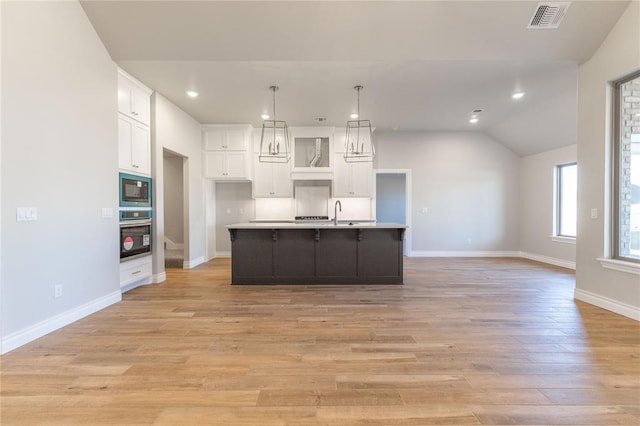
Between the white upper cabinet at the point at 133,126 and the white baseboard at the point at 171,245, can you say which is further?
the white baseboard at the point at 171,245

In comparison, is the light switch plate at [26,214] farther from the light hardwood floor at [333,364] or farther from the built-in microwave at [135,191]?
the built-in microwave at [135,191]

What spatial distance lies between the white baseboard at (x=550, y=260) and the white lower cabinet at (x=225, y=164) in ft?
21.8

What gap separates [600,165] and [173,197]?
7.38 metres

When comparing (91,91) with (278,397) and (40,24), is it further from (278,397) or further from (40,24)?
(278,397)

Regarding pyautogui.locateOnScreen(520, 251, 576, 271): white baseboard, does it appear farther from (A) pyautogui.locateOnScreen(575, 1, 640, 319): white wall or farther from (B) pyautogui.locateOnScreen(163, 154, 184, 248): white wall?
(B) pyautogui.locateOnScreen(163, 154, 184, 248): white wall

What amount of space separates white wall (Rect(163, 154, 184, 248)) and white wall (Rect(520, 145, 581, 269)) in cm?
792

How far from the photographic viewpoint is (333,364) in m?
2.04

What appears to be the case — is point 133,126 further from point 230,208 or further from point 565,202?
point 565,202

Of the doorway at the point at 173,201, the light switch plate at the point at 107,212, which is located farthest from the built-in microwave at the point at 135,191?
the doorway at the point at 173,201

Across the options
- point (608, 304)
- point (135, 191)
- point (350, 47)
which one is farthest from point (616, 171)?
point (135, 191)

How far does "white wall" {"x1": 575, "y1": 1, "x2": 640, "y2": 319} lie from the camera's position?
2.89 metres

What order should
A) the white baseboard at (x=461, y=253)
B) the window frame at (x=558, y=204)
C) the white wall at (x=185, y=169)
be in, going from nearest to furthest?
1. the white wall at (x=185, y=169)
2. the window frame at (x=558, y=204)
3. the white baseboard at (x=461, y=253)

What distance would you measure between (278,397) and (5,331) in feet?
7.50

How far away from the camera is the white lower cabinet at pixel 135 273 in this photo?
12.4 ft
